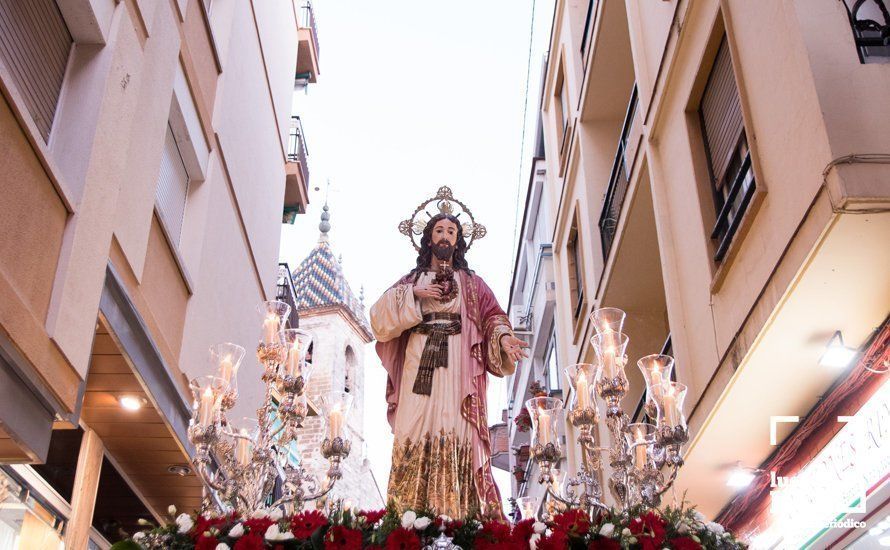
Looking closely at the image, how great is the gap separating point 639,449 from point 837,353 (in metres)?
1.95

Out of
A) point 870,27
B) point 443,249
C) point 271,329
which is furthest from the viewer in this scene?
point 443,249

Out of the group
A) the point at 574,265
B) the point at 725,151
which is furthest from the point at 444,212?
the point at 574,265

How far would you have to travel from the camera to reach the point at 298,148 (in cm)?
1986

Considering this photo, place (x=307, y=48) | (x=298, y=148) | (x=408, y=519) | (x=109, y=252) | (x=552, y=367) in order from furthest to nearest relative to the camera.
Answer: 1. (x=552, y=367)
2. (x=307, y=48)
3. (x=298, y=148)
4. (x=109, y=252)
5. (x=408, y=519)

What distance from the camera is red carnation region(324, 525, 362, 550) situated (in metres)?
5.07

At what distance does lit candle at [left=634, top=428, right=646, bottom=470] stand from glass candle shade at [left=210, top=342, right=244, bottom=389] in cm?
253

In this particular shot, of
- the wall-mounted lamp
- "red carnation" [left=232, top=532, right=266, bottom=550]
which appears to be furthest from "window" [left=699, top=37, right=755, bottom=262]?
"red carnation" [left=232, top=532, right=266, bottom=550]

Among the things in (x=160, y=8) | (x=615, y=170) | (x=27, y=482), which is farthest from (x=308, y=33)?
(x=27, y=482)

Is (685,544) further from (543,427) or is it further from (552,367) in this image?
(552,367)

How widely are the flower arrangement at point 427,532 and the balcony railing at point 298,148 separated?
1425 centimetres

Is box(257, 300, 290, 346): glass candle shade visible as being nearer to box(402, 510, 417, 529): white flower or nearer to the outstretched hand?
box(402, 510, 417, 529): white flower

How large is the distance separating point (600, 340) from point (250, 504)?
2.37m

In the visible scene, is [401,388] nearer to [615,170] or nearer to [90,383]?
[90,383]

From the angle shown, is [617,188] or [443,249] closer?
[443,249]
